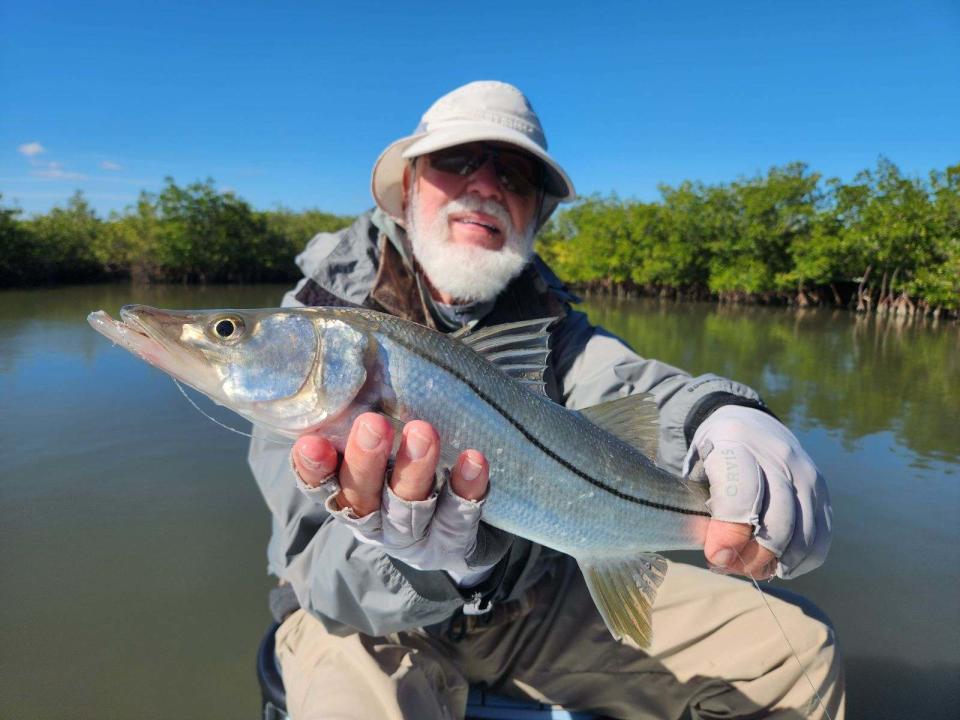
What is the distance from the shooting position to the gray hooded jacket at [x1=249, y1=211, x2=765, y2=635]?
2164 mm

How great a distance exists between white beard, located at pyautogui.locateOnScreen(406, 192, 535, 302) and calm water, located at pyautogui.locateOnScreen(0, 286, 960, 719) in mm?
3198

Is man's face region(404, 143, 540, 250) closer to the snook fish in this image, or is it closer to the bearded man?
the bearded man

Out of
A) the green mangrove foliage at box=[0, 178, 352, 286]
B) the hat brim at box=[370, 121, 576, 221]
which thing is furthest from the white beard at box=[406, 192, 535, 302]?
the green mangrove foliage at box=[0, 178, 352, 286]

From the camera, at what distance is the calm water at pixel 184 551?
3.90 meters

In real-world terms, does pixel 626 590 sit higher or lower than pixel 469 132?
lower

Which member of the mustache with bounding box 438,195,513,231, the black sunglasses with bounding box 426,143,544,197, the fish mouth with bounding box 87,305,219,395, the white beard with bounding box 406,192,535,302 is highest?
the black sunglasses with bounding box 426,143,544,197

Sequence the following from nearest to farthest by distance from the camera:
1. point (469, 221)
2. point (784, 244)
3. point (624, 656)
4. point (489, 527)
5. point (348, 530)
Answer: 1. point (489, 527)
2. point (348, 530)
3. point (624, 656)
4. point (469, 221)
5. point (784, 244)

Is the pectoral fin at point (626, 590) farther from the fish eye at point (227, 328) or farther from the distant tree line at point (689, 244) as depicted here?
the distant tree line at point (689, 244)

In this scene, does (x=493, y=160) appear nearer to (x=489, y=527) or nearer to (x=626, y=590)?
(x=489, y=527)

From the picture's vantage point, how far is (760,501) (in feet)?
6.81

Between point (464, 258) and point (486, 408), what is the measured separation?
167 centimetres

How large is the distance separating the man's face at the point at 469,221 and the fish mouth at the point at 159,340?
1.84 metres

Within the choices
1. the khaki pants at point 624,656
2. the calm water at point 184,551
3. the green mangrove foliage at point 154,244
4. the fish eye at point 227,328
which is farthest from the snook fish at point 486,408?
the green mangrove foliage at point 154,244

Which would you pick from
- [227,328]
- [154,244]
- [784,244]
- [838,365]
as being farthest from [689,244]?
[227,328]
